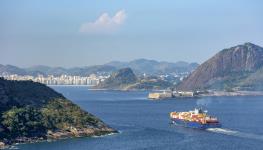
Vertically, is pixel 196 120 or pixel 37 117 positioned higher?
pixel 37 117

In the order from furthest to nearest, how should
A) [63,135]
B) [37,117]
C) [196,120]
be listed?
1. [196,120]
2. [37,117]
3. [63,135]

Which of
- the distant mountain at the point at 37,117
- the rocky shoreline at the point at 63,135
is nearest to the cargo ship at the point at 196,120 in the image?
the rocky shoreline at the point at 63,135

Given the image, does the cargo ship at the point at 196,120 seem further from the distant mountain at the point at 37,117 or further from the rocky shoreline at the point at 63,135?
the distant mountain at the point at 37,117

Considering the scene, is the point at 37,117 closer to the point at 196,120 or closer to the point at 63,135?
the point at 63,135

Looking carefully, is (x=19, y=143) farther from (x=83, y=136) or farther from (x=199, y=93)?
(x=199, y=93)

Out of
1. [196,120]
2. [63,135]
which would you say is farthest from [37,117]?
[196,120]

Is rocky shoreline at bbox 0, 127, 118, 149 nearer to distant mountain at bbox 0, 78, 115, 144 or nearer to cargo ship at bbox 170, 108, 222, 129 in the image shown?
distant mountain at bbox 0, 78, 115, 144
